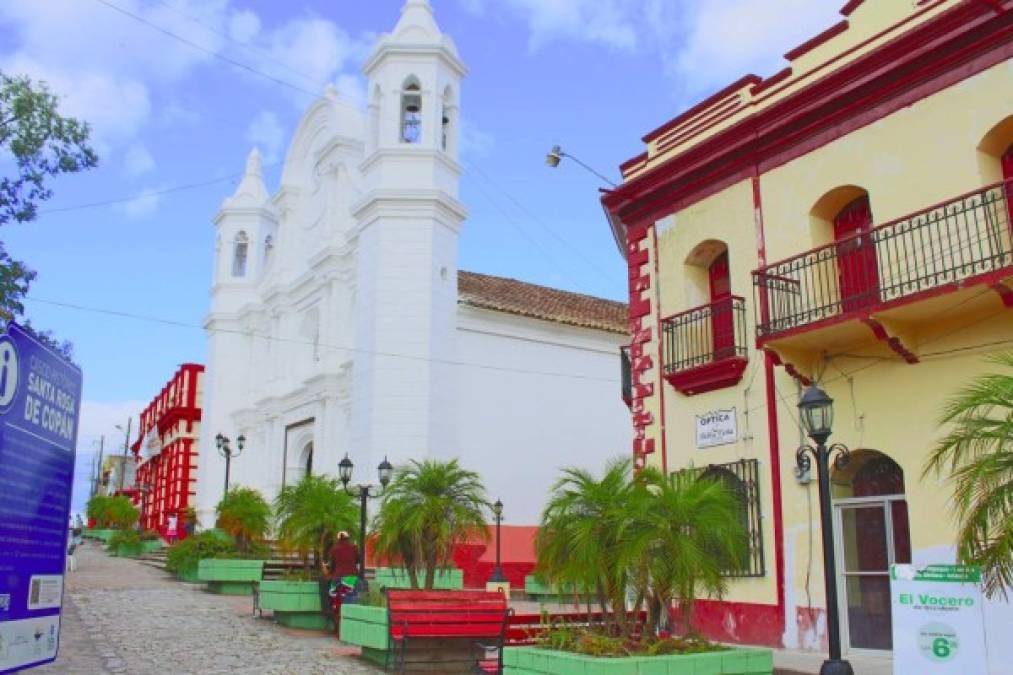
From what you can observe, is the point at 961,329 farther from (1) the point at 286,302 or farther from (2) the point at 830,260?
(1) the point at 286,302

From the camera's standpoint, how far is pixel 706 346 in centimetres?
1491

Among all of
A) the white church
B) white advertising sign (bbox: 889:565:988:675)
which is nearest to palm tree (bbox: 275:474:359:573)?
the white church

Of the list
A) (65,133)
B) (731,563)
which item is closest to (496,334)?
(65,133)

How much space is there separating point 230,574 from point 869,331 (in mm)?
14648

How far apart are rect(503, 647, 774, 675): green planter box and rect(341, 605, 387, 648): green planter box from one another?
10.7ft

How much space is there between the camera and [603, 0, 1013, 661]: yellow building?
37.1 feet

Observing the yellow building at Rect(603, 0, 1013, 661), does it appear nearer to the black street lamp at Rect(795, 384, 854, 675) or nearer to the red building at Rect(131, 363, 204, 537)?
the black street lamp at Rect(795, 384, 854, 675)

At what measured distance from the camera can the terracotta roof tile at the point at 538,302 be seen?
2817cm

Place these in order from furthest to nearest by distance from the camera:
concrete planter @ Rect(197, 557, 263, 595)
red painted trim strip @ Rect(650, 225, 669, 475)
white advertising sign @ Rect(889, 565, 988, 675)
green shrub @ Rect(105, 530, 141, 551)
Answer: green shrub @ Rect(105, 530, 141, 551), concrete planter @ Rect(197, 557, 263, 595), red painted trim strip @ Rect(650, 225, 669, 475), white advertising sign @ Rect(889, 565, 988, 675)

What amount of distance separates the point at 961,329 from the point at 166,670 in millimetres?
10030

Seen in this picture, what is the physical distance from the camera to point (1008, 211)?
10672 mm

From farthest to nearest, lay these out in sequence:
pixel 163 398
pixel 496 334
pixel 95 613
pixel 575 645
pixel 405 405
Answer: pixel 163 398 < pixel 496 334 < pixel 405 405 < pixel 95 613 < pixel 575 645

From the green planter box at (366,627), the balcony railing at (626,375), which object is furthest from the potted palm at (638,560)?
the balcony railing at (626,375)

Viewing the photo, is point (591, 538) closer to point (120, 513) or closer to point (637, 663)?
point (637, 663)
